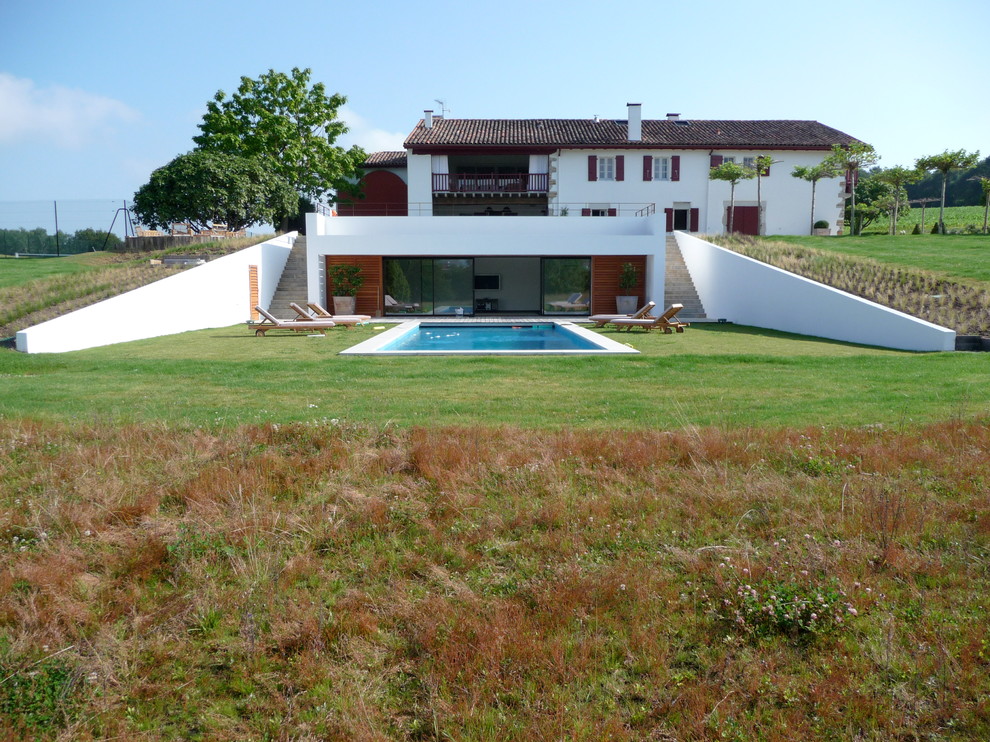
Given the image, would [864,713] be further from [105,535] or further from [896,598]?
[105,535]

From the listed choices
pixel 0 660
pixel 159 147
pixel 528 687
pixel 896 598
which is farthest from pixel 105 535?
pixel 159 147

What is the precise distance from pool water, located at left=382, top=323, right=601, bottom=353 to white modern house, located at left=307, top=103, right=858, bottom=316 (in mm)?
3804

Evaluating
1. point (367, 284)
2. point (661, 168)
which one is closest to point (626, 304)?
point (367, 284)

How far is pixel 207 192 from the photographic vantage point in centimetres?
2680

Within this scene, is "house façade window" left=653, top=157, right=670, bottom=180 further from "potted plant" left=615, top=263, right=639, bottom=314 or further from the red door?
"potted plant" left=615, top=263, right=639, bottom=314

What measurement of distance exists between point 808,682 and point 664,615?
686 mm

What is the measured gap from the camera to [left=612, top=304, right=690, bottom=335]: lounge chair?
17594 millimetres

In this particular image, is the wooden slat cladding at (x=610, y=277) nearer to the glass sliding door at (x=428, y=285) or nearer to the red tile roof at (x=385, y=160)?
the glass sliding door at (x=428, y=285)

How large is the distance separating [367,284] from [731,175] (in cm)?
1888

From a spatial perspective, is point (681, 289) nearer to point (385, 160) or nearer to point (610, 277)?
point (610, 277)

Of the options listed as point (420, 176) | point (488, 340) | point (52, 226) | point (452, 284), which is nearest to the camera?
point (488, 340)

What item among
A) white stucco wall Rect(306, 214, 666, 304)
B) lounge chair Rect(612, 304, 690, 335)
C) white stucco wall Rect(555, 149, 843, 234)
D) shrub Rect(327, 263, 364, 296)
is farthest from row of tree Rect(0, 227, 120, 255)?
lounge chair Rect(612, 304, 690, 335)

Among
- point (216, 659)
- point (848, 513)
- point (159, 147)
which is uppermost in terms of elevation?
point (159, 147)

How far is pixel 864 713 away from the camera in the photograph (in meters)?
2.70
